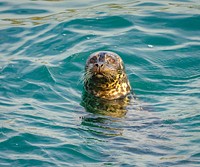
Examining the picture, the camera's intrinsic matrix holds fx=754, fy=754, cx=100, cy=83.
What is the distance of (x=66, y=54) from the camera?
1423cm

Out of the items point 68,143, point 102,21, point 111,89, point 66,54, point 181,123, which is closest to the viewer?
point 68,143

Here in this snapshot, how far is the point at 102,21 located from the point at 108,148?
6.50 meters

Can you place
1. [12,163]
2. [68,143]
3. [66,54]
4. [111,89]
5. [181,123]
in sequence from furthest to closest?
1. [66,54]
2. [111,89]
3. [181,123]
4. [68,143]
5. [12,163]

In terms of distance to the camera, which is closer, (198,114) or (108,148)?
(108,148)

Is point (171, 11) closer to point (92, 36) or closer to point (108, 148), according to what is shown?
point (92, 36)

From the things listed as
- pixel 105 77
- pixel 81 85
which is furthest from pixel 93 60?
pixel 81 85

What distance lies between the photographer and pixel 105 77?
11.5 m

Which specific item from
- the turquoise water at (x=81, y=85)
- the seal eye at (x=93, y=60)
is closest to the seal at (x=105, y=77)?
the seal eye at (x=93, y=60)

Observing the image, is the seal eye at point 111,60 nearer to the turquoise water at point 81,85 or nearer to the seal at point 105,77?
the seal at point 105,77

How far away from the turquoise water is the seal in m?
0.35

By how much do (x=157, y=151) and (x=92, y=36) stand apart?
19.5 feet

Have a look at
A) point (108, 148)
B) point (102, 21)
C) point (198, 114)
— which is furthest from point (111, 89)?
point (102, 21)

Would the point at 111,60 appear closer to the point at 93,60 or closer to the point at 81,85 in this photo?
the point at 93,60

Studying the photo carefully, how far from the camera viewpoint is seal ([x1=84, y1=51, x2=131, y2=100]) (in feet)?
37.1
